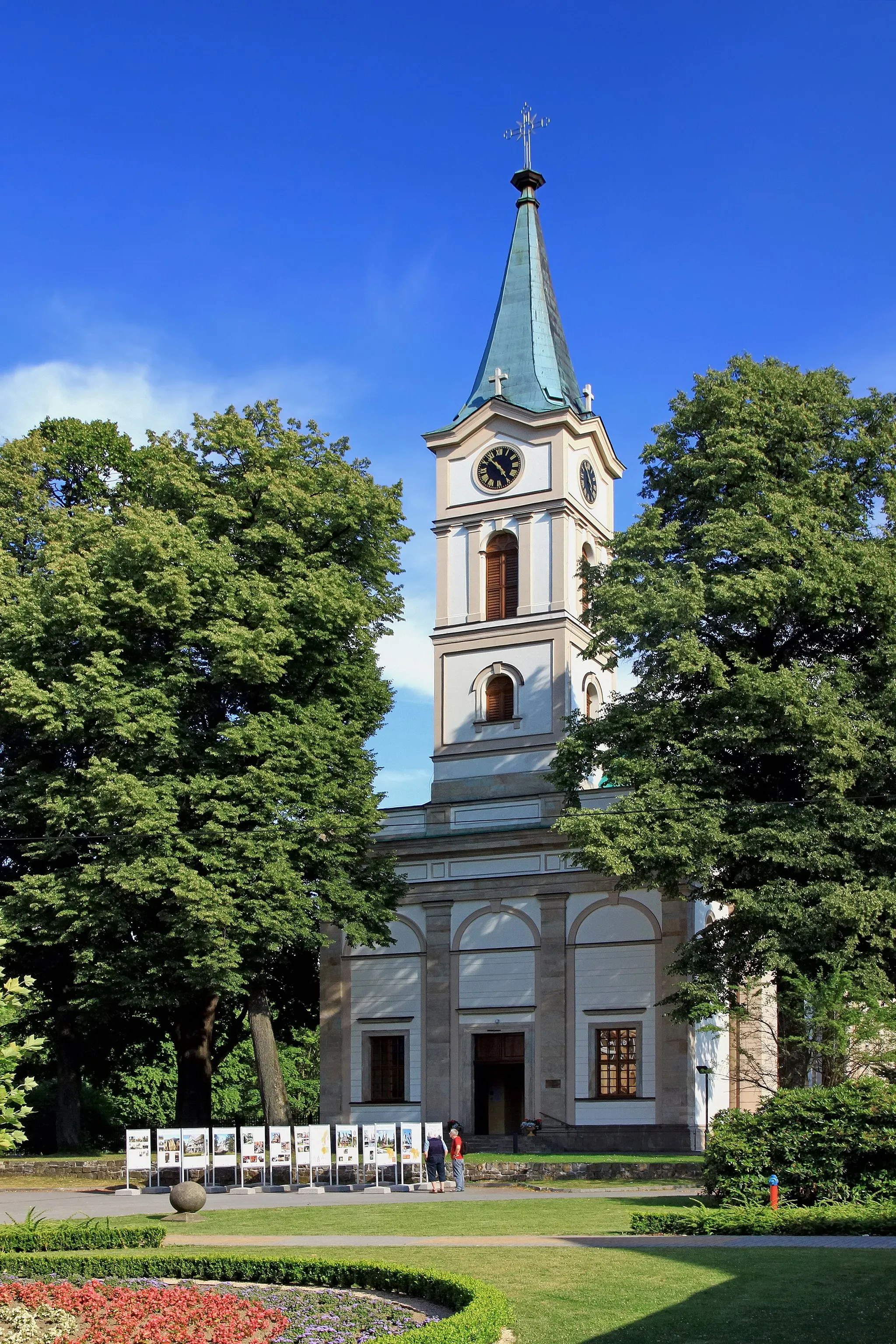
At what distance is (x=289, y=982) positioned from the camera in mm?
42969

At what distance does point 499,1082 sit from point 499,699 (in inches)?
413

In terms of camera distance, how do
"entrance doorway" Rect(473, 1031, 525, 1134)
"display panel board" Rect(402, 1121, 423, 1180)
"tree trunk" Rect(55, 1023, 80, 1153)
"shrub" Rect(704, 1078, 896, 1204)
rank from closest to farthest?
"shrub" Rect(704, 1078, 896, 1204)
"display panel board" Rect(402, 1121, 423, 1180)
"entrance doorway" Rect(473, 1031, 525, 1134)
"tree trunk" Rect(55, 1023, 80, 1153)

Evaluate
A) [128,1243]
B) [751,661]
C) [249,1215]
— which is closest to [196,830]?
[249,1215]

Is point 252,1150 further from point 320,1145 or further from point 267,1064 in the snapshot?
point 267,1064

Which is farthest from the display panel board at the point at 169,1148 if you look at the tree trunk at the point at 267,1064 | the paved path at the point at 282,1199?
the tree trunk at the point at 267,1064

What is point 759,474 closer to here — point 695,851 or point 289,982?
point 695,851

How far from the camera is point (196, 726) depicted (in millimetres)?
36406

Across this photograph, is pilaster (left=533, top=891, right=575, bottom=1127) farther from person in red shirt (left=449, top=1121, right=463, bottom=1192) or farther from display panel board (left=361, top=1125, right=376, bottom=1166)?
display panel board (left=361, top=1125, right=376, bottom=1166)

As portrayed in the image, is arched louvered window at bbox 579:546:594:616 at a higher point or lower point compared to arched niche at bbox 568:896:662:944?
higher

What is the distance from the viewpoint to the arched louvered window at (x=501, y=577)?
42562 millimetres

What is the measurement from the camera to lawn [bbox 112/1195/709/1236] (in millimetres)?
20188

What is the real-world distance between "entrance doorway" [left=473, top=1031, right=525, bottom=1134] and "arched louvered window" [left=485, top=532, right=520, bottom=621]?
11.8 metres

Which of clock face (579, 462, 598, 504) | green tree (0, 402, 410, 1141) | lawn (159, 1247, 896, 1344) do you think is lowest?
lawn (159, 1247, 896, 1344)

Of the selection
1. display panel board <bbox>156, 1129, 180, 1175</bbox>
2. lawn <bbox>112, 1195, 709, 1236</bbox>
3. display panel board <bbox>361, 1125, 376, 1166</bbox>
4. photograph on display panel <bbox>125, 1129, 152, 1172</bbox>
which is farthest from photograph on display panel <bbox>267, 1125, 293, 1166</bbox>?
lawn <bbox>112, 1195, 709, 1236</bbox>
